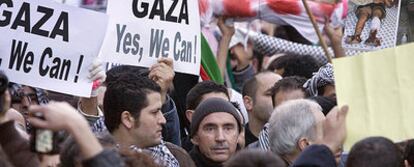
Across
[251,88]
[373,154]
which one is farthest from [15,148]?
[251,88]

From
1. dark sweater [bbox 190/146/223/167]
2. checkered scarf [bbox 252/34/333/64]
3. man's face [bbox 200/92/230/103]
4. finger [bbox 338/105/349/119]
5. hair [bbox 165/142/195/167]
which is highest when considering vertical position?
finger [bbox 338/105/349/119]

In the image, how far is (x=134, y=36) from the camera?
8273 mm

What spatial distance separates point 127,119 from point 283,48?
226 inches

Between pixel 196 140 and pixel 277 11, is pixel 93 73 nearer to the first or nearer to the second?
pixel 196 140

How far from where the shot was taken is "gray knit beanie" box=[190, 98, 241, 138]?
7.98 metres

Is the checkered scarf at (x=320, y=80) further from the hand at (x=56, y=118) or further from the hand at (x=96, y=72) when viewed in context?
the hand at (x=56, y=118)

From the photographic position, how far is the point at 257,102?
925cm

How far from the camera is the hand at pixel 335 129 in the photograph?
6.05 metres

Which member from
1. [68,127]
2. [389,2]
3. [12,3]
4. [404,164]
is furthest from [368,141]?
[12,3]

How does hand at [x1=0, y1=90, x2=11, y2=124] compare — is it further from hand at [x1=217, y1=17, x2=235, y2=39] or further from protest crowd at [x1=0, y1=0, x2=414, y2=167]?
hand at [x1=217, y1=17, x2=235, y2=39]

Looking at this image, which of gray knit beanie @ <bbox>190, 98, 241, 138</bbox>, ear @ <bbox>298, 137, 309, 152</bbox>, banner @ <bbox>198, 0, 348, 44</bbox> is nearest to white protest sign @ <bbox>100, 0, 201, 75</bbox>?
gray knit beanie @ <bbox>190, 98, 241, 138</bbox>

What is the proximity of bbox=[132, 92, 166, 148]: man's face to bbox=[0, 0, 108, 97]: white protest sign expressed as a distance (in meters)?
0.32

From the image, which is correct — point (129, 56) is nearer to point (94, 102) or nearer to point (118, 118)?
point (94, 102)

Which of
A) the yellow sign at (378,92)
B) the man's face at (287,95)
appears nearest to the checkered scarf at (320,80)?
the man's face at (287,95)
